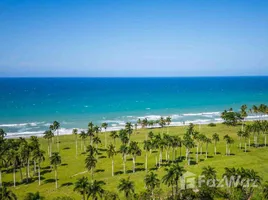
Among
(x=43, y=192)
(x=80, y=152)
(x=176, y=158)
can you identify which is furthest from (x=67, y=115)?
(x=43, y=192)

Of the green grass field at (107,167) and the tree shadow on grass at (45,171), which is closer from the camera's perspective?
the green grass field at (107,167)

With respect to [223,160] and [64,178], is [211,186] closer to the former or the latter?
[223,160]

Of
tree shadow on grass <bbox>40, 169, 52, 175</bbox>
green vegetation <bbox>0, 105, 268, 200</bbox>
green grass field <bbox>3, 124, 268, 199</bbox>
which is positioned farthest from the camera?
tree shadow on grass <bbox>40, 169, 52, 175</bbox>

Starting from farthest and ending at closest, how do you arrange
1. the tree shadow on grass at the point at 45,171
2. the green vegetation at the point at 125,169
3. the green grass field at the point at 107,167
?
the tree shadow on grass at the point at 45,171, the green grass field at the point at 107,167, the green vegetation at the point at 125,169

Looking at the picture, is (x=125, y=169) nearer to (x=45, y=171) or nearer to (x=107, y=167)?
(x=107, y=167)

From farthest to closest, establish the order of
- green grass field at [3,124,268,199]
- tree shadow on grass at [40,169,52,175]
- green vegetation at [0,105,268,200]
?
1. tree shadow on grass at [40,169,52,175]
2. green grass field at [3,124,268,199]
3. green vegetation at [0,105,268,200]

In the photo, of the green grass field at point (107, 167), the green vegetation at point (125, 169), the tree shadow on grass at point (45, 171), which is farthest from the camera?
the tree shadow on grass at point (45, 171)

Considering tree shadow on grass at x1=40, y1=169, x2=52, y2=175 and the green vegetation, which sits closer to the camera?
the green vegetation

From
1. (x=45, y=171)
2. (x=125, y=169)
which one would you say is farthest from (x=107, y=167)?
(x=45, y=171)

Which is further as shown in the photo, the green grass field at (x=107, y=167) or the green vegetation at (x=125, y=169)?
the green grass field at (x=107, y=167)
